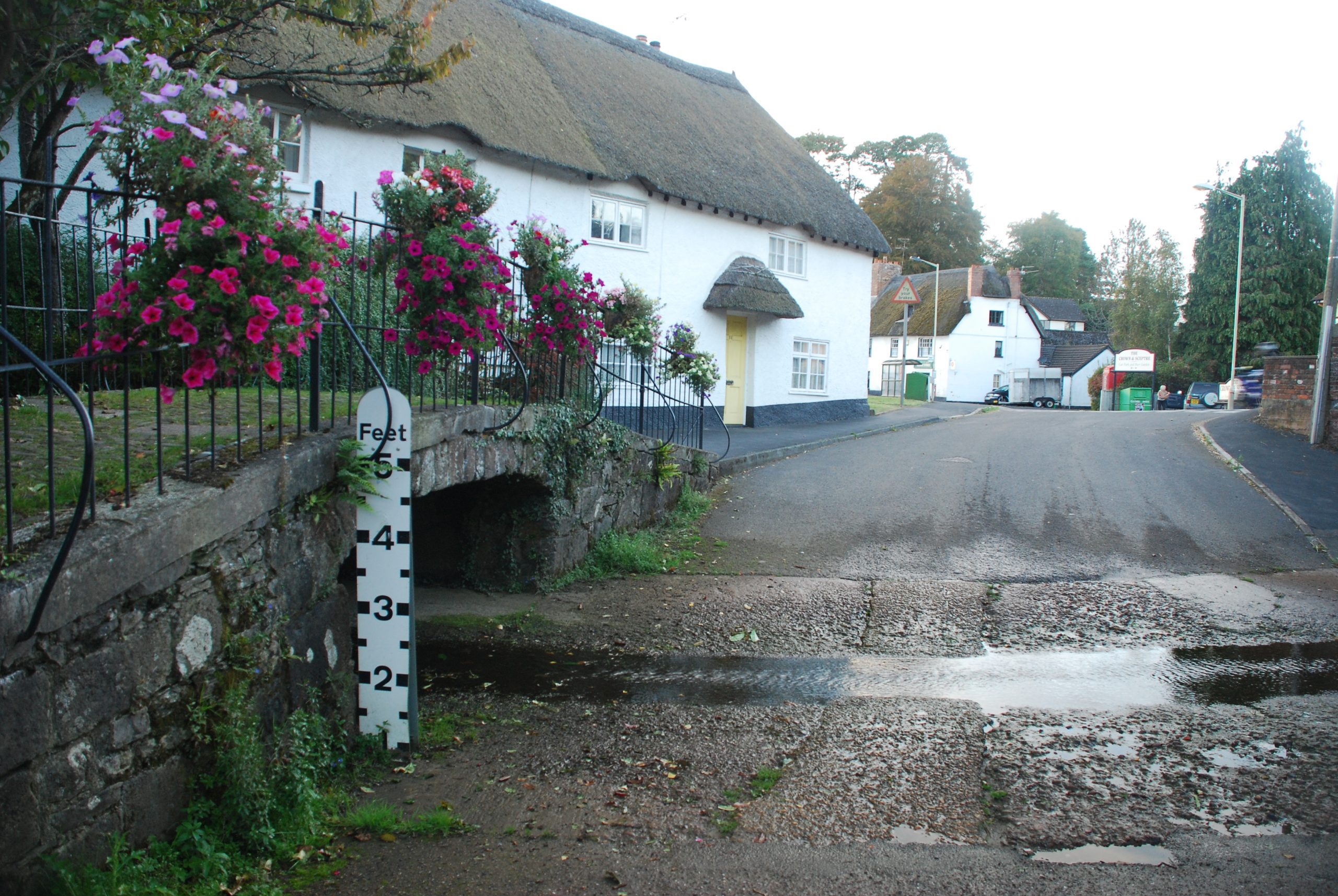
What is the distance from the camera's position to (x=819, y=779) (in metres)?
4.51

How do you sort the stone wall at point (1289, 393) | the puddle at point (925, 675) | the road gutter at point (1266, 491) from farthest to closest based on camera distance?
1. the stone wall at point (1289, 393)
2. the road gutter at point (1266, 491)
3. the puddle at point (925, 675)

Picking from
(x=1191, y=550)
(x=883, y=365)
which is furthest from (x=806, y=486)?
(x=883, y=365)

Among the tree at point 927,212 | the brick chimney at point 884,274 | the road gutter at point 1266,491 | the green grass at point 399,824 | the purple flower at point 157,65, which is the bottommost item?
the green grass at point 399,824

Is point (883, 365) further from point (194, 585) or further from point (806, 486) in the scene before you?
point (194, 585)

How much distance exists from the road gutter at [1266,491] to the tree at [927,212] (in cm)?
3990

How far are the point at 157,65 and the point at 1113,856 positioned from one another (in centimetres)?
498

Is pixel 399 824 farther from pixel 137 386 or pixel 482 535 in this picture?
pixel 137 386

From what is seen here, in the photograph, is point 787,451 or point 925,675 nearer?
point 925,675

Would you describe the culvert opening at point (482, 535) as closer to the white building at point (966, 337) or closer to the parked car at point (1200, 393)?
the white building at point (966, 337)

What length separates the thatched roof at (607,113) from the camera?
47.9 ft

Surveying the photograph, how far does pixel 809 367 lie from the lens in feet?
73.4

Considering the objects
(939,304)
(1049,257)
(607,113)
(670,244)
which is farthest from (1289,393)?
(1049,257)

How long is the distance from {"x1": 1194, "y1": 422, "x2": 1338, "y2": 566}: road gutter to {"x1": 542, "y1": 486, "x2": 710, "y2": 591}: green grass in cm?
634

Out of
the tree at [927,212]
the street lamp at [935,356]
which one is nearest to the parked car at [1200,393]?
the street lamp at [935,356]
